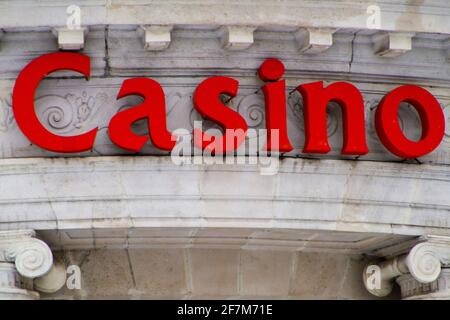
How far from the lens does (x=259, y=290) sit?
1842 centimetres

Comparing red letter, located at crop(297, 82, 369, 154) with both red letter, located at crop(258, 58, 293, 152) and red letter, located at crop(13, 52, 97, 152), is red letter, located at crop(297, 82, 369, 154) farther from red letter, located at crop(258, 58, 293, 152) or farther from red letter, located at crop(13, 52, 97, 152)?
red letter, located at crop(13, 52, 97, 152)

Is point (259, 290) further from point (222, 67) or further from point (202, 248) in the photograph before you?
point (222, 67)

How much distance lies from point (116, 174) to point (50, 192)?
804 millimetres

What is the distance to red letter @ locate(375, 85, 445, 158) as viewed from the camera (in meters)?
17.5

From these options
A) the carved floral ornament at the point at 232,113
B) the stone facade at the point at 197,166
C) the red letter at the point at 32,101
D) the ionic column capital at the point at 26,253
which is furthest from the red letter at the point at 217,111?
the ionic column capital at the point at 26,253

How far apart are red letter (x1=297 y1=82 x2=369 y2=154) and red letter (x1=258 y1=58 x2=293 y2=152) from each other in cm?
27

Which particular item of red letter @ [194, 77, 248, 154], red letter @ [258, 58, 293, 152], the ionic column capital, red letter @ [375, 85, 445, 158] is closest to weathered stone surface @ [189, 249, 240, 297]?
red letter @ [194, 77, 248, 154]

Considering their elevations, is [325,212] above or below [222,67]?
below

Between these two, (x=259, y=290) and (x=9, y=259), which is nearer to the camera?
(x=9, y=259)

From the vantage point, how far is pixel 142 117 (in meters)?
17.0

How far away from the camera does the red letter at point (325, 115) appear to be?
56.5 feet

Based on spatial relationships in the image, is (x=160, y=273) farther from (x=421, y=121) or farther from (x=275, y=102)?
(x=421, y=121)

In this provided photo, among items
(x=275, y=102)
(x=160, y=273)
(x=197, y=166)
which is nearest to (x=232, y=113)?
(x=275, y=102)

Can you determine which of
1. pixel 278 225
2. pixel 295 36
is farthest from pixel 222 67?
pixel 278 225
